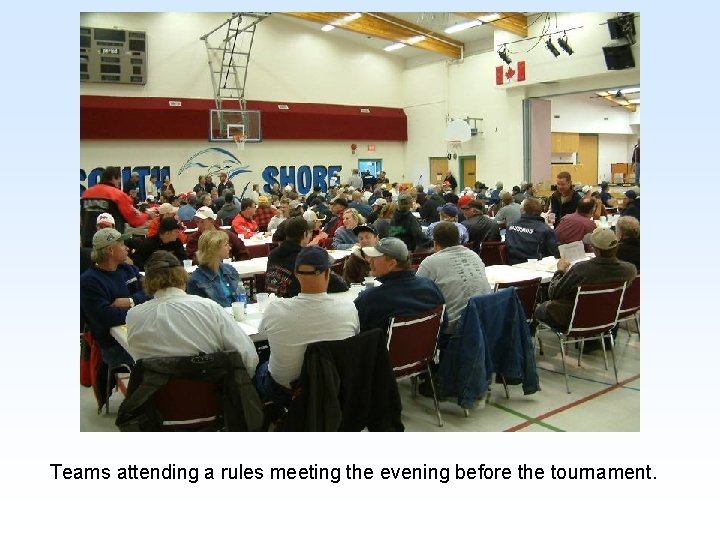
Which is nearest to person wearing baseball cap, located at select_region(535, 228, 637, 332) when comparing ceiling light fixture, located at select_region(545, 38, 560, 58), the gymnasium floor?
the gymnasium floor

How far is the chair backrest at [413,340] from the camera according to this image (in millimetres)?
3279

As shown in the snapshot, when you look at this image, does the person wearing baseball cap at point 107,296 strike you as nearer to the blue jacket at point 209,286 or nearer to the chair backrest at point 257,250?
the blue jacket at point 209,286

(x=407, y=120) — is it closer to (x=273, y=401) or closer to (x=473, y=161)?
(x=473, y=161)

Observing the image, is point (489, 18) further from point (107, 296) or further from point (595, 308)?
point (107, 296)

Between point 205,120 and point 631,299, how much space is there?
13.2 metres

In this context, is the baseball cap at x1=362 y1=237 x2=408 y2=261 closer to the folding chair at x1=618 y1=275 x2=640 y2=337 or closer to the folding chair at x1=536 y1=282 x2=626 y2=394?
the folding chair at x1=536 y1=282 x2=626 y2=394

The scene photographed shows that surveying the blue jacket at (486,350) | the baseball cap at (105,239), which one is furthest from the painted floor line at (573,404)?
the baseball cap at (105,239)

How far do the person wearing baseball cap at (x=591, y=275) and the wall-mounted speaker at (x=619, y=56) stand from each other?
919 cm

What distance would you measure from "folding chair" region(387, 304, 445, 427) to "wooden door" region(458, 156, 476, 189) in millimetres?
14266

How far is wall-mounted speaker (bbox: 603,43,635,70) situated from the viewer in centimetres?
1189

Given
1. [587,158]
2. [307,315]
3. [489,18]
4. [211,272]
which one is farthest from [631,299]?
[587,158]

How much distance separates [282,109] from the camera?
16.7 meters

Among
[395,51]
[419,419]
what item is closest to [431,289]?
[419,419]

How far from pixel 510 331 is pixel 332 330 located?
4.34 feet
